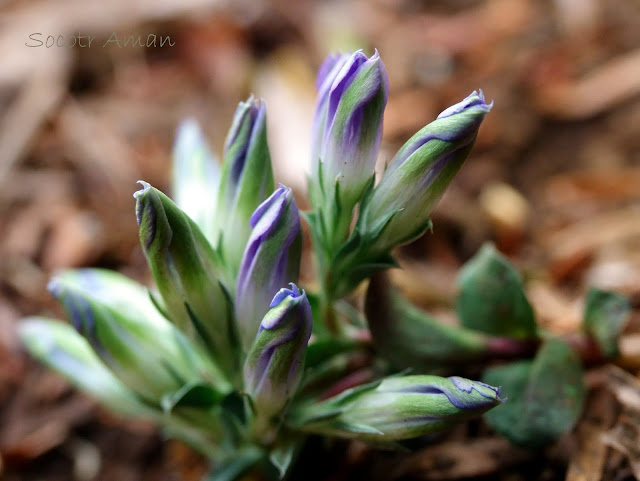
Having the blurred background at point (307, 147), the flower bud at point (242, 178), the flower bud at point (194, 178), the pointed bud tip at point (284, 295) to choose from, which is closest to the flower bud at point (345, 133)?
the flower bud at point (242, 178)

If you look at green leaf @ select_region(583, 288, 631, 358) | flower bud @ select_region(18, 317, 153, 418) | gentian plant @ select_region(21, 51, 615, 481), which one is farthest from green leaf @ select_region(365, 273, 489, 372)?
flower bud @ select_region(18, 317, 153, 418)

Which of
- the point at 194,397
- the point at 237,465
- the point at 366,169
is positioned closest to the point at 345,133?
the point at 366,169

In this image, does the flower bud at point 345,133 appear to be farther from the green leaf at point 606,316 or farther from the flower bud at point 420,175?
the green leaf at point 606,316

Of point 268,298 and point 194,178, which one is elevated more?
point 194,178

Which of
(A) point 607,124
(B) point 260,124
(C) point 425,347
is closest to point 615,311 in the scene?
(C) point 425,347

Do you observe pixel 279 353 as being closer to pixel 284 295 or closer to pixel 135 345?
pixel 284 295

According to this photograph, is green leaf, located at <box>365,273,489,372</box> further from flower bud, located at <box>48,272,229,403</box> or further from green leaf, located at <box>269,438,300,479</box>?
flower bud, located at <box>48,272,229,403</box>

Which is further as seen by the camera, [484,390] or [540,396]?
[540,396]
